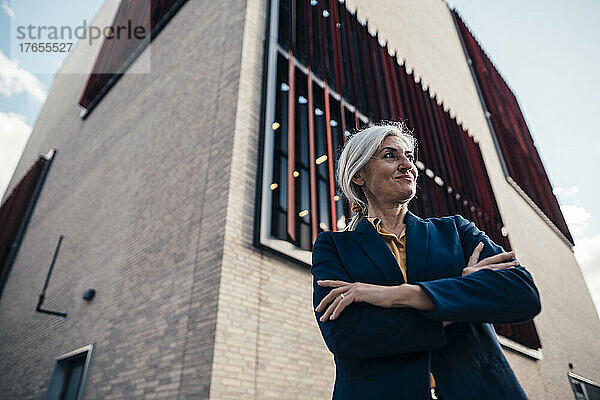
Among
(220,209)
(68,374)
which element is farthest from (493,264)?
(68,374)

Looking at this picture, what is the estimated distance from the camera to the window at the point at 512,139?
63.7 feet

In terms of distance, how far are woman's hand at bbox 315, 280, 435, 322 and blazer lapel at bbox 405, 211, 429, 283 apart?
148 millimetres

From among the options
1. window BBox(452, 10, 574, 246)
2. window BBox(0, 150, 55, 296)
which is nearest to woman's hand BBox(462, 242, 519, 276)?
window BBox(0, 150, 55, 296)

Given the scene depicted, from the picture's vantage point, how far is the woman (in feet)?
3.61

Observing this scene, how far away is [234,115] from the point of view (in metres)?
6.68

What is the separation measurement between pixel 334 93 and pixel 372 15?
23.1 ft

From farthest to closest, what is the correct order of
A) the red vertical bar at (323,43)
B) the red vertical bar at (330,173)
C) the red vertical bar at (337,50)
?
1. the red vertical bar at (337,50)
2. the red vertical bar at (323,43)
3. the red vertical bar at (330,173)

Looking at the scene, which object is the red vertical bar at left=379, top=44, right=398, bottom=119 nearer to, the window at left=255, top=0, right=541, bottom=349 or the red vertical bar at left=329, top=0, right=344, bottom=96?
the window at left=255, top=0, right=541, bottom=349

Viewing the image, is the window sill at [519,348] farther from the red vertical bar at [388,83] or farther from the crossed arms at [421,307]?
the crossed arms at [421,307]

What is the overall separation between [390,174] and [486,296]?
67 centimetres

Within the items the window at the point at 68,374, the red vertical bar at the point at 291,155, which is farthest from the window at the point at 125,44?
the window at the point at 68,374

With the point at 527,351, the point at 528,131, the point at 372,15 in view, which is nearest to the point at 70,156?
the point at 372,15

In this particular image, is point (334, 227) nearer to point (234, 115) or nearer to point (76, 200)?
point (234, 115)

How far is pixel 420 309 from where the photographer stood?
1173mm
